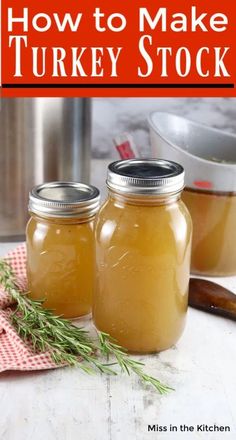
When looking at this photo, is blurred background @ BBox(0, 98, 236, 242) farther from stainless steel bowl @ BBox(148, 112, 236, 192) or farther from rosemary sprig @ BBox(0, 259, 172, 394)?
rosemary sprig @ BBox(0, 259, 172, 394)

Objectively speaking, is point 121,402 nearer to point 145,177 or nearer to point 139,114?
point 145,177

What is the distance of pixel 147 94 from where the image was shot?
1.71m

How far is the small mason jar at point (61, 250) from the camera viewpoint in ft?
3.20

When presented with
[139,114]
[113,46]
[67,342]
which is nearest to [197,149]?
[113,46]

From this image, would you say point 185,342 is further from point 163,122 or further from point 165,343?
point 163,122

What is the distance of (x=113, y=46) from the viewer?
1.38m

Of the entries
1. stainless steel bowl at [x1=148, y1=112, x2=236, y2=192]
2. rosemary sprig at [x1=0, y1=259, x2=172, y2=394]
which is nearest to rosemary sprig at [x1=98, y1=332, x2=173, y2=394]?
rosemary sprig at [x1=0, y1=259, x2=172, y2=394]

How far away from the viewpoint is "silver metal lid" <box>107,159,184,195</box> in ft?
2.87

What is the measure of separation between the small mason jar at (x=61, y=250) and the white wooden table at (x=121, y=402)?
0.13m

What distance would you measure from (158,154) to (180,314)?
330 mm

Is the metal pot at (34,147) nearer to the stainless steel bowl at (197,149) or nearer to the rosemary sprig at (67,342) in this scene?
the stainless steel bowl at (197,149)

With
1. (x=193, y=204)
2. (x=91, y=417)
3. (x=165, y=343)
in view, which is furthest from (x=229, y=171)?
(x=91, y=417)

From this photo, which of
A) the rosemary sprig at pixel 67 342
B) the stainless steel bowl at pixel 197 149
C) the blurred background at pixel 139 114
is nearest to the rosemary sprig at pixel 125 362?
the rosemary sprig at pixel 67 342

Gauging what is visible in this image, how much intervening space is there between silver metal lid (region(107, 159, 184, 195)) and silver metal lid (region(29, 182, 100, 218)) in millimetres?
80
